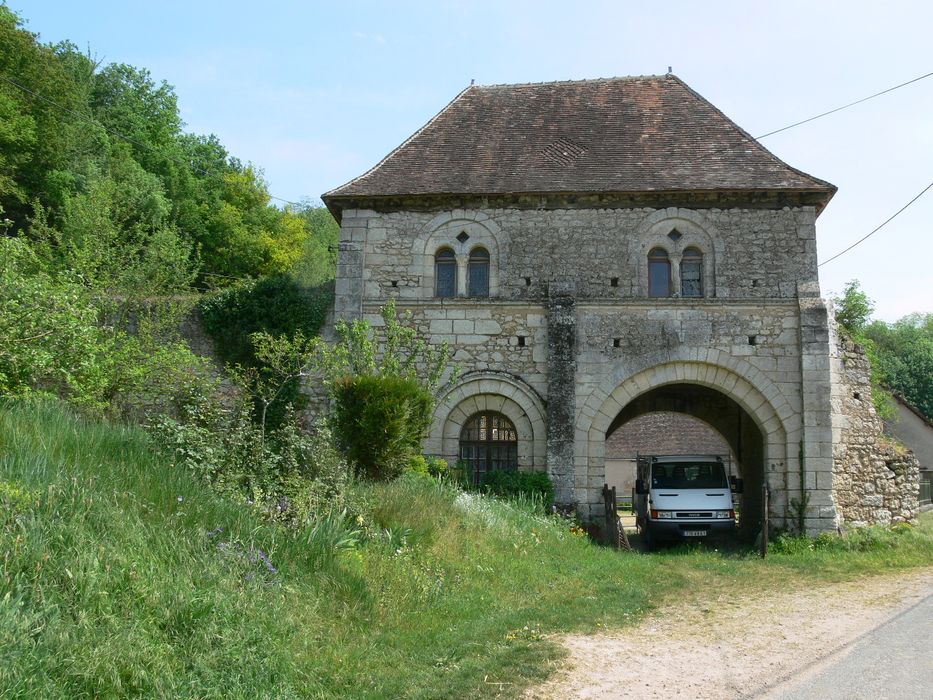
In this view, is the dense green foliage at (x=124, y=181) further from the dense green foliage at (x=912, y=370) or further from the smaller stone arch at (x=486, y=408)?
the dense green foliage at (x=912, y=370)

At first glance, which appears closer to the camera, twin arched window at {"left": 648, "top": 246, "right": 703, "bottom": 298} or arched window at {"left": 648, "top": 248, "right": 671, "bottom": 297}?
twin arched window at {"left": 648, "top": 246, "right": 703, "bottom": 298}

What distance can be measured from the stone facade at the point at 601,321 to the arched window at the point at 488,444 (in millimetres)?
350

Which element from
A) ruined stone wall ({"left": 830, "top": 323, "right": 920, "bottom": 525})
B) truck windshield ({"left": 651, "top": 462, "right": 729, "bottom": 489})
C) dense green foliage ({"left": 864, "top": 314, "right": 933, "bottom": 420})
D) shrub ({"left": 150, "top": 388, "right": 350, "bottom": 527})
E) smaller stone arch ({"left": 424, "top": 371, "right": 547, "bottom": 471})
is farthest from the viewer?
dense green foliage ({"left": 864, "top": 314, "right": 933, "bottom": 420})

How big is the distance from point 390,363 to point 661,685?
A: 767 cm

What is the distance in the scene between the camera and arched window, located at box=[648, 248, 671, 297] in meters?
16.0

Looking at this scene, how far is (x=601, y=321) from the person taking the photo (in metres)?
15.4

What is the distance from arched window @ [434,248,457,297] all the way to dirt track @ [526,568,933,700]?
328 inches

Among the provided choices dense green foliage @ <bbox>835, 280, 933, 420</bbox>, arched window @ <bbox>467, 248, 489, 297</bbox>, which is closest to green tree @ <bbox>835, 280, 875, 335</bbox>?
dense green foliage @ <bbox>835, 280, 933, 420</bbox>

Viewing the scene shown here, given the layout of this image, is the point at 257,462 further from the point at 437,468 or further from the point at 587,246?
the point at 587,246

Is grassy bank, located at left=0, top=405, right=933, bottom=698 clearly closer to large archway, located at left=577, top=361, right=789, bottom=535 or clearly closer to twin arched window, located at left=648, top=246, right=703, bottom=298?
large archway, located at left=577, top=361, right=789, bottom=535

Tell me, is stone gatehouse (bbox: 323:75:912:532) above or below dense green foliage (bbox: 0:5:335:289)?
below

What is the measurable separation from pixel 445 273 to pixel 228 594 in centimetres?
1106

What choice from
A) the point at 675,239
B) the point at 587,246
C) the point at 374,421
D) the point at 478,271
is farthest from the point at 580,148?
the point at 374,421

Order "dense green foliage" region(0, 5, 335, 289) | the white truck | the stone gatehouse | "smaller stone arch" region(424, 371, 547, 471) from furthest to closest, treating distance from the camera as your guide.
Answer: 1. "dense green foliage" region(0, 5, 335, 289)
2. the white truck
3. "smaller stone arch" region(424, 371, 547, 471)
4. the stone gatehouse
